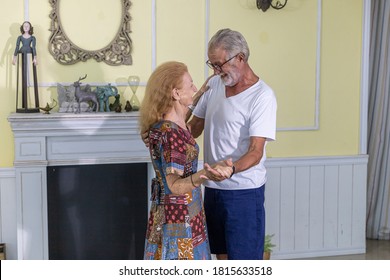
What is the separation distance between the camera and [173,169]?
103 inches

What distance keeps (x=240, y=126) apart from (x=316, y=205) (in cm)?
222

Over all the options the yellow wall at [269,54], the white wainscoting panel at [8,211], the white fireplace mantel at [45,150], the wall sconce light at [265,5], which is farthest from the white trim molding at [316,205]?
the wall sconce light at [265,5]

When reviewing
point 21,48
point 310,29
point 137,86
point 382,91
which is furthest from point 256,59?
point 21,48

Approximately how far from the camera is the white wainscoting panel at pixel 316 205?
494cm

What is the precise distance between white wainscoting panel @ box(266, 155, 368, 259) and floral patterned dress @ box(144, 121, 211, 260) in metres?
2.22

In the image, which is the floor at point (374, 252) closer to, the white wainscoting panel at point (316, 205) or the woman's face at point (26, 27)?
the white wainscoting panel at point (316, 205)

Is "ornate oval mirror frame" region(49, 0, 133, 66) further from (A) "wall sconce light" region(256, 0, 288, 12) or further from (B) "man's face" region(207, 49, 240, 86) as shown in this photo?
(B) "man's face" region(207, 49, 240, 86)

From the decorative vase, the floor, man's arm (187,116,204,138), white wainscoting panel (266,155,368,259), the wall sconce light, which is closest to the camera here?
man's arm (187,116,204,138)

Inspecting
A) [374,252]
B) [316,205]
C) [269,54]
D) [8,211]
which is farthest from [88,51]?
[374,252]

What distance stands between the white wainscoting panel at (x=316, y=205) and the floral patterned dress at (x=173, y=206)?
2221 mm

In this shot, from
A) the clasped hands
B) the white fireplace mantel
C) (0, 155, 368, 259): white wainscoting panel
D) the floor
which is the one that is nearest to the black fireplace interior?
the white fireplace mantel

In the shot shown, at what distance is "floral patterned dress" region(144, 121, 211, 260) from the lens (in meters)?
2.63

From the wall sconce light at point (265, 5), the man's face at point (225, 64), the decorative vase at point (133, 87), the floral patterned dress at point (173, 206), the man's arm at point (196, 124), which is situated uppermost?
the wall sconce light at point (265, 5)
